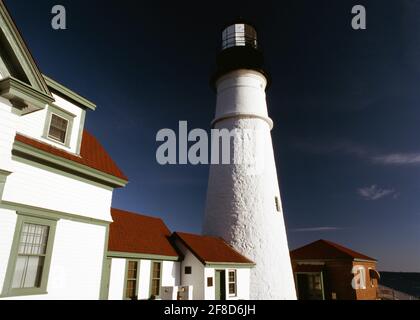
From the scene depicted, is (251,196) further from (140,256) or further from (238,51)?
(238,51)

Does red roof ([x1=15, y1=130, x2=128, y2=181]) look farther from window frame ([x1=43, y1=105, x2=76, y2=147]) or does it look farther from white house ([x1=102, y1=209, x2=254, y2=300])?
white house ([x1=102, y1=209, x2=254, y2=300])

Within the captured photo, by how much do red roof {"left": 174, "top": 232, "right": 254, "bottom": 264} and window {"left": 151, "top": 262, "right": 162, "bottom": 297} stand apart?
192 centimetres

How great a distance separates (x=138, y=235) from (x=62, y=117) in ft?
21.8

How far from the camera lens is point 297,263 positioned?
86.4 ft

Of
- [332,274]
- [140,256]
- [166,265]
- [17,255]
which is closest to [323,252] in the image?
[332,274]

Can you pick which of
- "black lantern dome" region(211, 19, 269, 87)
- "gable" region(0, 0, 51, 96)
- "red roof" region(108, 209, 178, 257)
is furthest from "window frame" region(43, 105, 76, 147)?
"black lantern dome" region(211, 19, 269, 87)

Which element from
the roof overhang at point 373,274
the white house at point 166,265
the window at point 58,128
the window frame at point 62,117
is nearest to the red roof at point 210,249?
the white house at point 166,265

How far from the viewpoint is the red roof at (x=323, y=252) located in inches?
999

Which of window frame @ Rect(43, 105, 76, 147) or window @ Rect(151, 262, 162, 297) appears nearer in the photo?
window frame @ Rect(43, 105, 76, 147)

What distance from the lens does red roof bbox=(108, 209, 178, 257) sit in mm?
12242

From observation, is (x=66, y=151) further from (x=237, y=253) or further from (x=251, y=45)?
(x=251, y=45)

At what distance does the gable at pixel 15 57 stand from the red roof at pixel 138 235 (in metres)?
6.88
